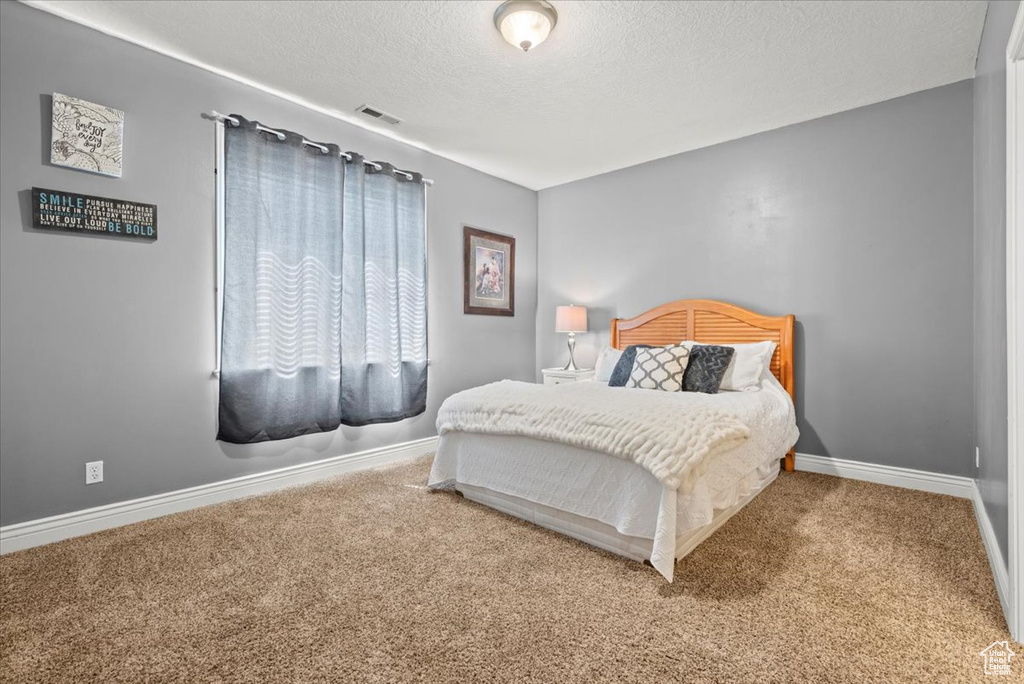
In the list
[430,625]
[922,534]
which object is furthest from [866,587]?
[430,625]

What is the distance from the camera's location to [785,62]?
2.73 m

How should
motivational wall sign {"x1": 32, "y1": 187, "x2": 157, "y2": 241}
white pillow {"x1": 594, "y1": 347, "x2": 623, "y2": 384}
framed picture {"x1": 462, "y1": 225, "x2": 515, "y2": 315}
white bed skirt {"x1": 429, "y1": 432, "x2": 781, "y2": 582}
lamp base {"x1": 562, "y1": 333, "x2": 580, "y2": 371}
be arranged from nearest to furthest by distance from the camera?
white bed skirt {"x1": 429, "y1": 432, "x2": 781, "y2": 582}, motivational wall sign {"x1": 32, "y1": 187, "x2": 157, "y2": 241}, white pillow {"x1": 594, "y1": 347, "x2": 623, "y2": 384}, framed picture {"x1": 462, "y1": 225, "x2": 515, "y2": 315}, lamp base {"x1": 562, "y1": 333, "x2": 580, "y2": 371}

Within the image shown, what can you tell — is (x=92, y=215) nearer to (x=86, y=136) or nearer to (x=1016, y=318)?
(x=86, y=136)

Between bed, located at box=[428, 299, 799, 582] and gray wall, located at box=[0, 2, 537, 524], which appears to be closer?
bed, located at box=[428, 299, 799, 582]

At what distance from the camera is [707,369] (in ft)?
10.4

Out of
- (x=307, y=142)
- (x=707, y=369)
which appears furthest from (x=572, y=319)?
(x=307, y=142)

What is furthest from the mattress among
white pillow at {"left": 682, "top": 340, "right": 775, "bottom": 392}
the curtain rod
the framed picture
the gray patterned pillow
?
the curtain rod

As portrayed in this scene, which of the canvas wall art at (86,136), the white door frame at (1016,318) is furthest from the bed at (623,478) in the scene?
the canvas wall art at (86,136)

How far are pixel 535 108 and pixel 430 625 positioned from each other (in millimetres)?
3087

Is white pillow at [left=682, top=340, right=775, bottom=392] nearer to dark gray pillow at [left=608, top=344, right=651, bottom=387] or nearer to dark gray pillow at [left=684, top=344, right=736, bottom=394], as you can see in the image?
dark gray pillow at [left=684, top=344, right=736, bottom=394]

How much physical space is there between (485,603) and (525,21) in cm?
250

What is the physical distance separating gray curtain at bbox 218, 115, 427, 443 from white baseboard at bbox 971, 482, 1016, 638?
3.36m

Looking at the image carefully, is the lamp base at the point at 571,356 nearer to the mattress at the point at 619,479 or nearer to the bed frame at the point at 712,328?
the bed frame at the point at 712,328

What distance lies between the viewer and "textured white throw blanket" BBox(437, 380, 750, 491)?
1924mm
